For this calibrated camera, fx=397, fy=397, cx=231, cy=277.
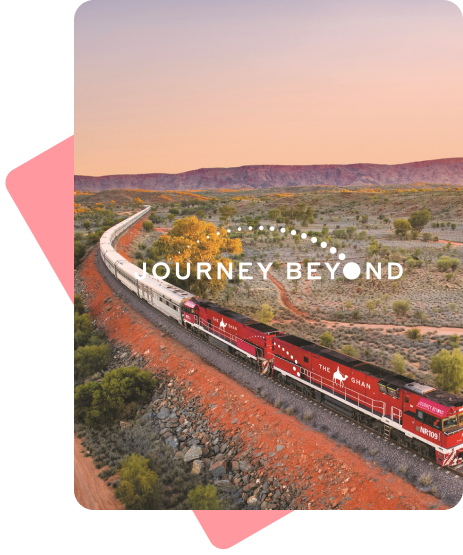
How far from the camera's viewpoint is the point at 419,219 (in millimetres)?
29656

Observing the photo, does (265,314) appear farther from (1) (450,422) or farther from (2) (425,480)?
(2) (425,480)

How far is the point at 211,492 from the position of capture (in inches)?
431

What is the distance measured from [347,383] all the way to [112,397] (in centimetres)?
901

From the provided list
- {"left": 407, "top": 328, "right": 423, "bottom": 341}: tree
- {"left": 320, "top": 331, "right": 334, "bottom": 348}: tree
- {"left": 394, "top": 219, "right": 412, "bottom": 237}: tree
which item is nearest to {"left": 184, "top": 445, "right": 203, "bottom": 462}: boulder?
{"left": 320, "top": 331, "right": 334, "bottom": 348}: tree

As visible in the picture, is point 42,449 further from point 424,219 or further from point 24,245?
point 424,219

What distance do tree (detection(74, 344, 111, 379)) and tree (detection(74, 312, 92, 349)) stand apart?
4.44ft

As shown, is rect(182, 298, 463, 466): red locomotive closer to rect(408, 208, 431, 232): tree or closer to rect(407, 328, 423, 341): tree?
rect(407, 328, 423, 341): tree

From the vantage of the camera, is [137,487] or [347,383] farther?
[347,383]

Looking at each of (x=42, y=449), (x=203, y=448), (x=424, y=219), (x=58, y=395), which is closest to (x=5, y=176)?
(x=58, y=395)

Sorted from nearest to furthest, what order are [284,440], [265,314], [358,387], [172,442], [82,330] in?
[284,440], [358,387], [172,442], [82,330], [265,314]

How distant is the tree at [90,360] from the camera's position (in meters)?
18.5

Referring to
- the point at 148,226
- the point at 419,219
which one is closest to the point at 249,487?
the point at 419,219

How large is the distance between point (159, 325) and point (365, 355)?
1134cm

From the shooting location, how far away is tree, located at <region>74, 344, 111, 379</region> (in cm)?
1850
